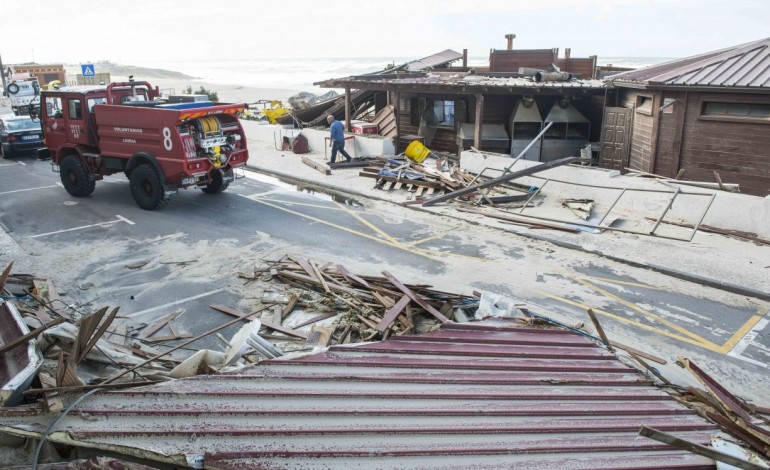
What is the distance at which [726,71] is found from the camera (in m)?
14.9

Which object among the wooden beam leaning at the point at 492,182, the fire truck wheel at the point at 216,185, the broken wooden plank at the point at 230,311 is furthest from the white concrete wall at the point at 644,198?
the broken wooden plank at the point at 230,311

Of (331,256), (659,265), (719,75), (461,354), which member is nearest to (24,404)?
(461,354)

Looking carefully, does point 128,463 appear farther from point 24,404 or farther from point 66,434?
point 24,404

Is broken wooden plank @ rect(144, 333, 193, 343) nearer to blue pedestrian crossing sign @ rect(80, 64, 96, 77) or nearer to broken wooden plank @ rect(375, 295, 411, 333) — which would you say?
broken wooden plank @ rect(375, 295, 411, 333)

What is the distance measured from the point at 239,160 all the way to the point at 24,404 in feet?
38.3

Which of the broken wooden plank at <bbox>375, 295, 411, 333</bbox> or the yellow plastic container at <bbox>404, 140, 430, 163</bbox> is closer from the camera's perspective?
the broken wooden plank at <bbox>375, 295, 411, 333</bbox>

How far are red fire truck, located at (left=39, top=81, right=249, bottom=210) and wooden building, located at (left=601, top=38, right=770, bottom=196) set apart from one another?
38.4 ft

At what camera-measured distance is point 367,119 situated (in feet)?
90.8

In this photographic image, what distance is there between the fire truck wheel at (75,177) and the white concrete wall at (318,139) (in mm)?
9192

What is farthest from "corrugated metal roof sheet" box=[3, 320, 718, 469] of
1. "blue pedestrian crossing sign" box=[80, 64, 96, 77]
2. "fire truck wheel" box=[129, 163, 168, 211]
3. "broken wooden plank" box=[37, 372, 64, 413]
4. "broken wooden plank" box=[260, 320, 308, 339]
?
"blue pedestrian crossing sign" box=[80, 64, 96, 77]

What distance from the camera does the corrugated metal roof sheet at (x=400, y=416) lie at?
4.38 metres

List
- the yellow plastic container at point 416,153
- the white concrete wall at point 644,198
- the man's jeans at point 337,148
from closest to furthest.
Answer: the white concrete wall at point 644,198 < the yellow plastic container at point 416,153 < the man's jeans at point 337,148

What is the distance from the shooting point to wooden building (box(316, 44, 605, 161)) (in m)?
20.1

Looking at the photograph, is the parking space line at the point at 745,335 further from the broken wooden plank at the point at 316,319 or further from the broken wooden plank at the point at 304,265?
the broken wooden plank at the point at 304,265
